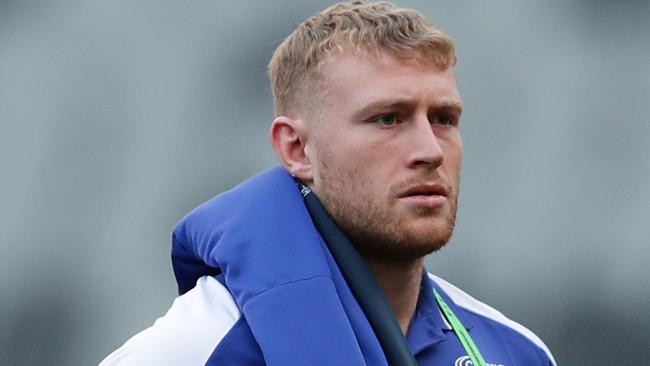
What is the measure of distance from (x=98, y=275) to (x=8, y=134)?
2.52 ft

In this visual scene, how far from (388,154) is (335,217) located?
149 mm

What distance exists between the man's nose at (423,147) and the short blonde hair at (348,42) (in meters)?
0.13

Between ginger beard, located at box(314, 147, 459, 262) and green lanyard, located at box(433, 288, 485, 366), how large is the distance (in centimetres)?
22

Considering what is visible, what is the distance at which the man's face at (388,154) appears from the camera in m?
2.16

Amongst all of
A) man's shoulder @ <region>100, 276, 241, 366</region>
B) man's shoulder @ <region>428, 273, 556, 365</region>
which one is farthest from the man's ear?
man's shoulder @ <region>428, 273, 556, 365</region>

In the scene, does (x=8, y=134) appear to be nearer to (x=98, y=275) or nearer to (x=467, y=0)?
(x=98, y=275)

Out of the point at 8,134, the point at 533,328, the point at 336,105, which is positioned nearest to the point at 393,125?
the point at 336,105

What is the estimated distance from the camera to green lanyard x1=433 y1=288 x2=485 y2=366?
7.62 feet

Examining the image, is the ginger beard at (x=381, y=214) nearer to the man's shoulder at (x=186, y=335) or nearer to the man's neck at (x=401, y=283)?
the man's neck at (x=401, y=283)

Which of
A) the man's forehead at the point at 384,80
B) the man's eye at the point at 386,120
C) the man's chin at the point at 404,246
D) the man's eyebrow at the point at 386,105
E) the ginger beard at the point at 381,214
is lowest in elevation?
the man's chin at the point at 404,246

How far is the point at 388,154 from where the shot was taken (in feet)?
7.09

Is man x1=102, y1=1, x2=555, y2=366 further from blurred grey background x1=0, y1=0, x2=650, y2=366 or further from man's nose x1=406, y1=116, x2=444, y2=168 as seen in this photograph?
blurred grey background x1=0, y1=0, x2=650, y2=366

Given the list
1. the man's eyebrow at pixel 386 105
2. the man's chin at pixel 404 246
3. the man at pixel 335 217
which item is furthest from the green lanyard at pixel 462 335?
the man's eyebrow at pixel 386 105

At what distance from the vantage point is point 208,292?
85.4 inches
